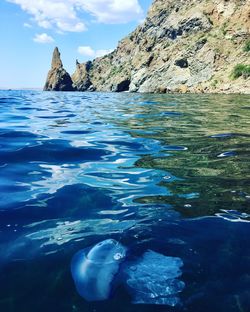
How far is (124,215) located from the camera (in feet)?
12.0

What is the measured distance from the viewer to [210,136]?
8.56 metres

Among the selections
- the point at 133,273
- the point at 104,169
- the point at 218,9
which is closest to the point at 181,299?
the point at 133,273

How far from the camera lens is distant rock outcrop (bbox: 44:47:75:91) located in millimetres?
156000

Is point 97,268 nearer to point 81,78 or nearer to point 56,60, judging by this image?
point 81,78

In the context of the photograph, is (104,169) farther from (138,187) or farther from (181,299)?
(181,299)

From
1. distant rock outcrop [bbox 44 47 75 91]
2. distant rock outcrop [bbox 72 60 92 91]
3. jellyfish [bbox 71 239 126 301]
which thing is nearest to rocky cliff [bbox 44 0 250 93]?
jellyfish [bbox 71 239 126 301]

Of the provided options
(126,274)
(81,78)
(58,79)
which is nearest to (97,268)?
(126,274)

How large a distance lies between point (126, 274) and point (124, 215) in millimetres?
1185

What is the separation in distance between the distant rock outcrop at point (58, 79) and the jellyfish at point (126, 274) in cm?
15855

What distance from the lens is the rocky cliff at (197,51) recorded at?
60.6m

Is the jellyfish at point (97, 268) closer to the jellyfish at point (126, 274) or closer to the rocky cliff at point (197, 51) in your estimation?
the jellyfish at point (126, 274)

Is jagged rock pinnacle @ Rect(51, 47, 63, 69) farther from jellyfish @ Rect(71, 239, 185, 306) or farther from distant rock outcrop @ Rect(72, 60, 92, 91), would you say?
jellyfish @ Rect(71, 239, 185, 306)

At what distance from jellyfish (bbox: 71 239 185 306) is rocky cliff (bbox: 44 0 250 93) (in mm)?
49166

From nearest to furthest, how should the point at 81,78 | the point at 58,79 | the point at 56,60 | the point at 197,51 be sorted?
the point at 197,51 → the point at 58,79 → the point at 81,78 → the point at 56,60
